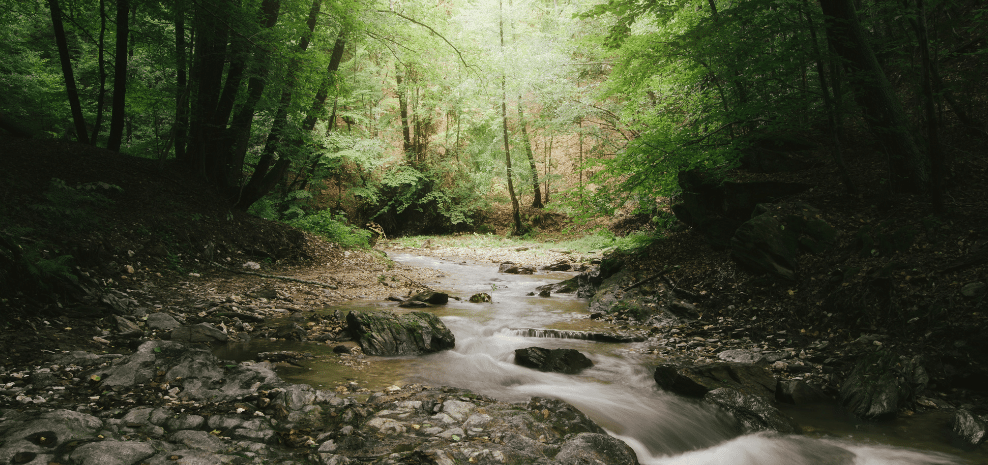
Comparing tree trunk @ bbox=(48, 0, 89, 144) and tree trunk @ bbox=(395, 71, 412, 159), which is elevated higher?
tree trunk @ bbox=(395, 71, 412, 159)

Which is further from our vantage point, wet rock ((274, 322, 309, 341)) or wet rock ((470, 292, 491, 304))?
wet rock ((470, 292, 491, 304))

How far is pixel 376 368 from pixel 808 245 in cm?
680

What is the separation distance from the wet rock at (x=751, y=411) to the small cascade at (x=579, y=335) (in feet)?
7.15

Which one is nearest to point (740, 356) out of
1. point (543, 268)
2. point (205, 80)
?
point (543, 268)

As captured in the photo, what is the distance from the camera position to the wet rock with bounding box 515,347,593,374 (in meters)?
5.84

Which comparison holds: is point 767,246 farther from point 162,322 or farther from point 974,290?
point 162,322

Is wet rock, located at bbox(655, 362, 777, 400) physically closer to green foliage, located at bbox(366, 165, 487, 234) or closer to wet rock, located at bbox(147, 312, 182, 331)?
wet rock, located at bbox(147, 312, 182, 331)

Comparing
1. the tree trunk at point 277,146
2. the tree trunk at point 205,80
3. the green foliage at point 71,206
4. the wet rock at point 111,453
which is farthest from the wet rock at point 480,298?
the wet rock at point 111,453

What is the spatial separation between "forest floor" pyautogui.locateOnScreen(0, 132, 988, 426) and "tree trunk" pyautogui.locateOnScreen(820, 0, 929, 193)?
1.27ft

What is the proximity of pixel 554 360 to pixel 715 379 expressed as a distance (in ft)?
6.37

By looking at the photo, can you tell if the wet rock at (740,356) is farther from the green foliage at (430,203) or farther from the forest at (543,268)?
the green foliage at (430,203)

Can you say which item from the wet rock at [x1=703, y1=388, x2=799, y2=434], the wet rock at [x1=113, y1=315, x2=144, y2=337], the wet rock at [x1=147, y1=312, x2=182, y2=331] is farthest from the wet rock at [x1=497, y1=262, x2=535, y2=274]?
the wet rock at [x1=113, y1=315, x2=144, y2=337]

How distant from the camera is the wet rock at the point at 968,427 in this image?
362 cm

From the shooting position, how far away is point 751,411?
4.36 m
